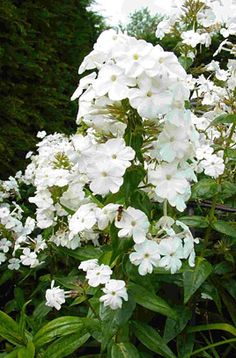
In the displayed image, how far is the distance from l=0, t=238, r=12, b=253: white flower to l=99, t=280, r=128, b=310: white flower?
930mm

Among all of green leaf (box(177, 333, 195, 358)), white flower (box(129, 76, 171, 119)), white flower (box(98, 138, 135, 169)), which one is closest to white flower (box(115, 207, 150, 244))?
white flower (box(98, 138, 135, 169))

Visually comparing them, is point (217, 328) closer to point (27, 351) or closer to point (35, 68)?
point (27, 351)

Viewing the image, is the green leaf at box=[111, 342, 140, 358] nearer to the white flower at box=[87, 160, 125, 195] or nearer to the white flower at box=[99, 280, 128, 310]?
the white flower at box=[99, 280, 128, 310]

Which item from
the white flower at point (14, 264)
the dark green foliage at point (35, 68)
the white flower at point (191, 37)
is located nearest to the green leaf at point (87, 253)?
the white flower at point (14, 264)

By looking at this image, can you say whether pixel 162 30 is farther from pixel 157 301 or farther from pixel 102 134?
pixel 157 301

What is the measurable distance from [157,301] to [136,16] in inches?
793

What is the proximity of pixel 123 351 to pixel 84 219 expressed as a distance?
1.24ft

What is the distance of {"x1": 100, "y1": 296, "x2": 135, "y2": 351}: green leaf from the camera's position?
1.40 meters

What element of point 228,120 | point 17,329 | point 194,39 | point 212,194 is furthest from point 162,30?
point 17,329

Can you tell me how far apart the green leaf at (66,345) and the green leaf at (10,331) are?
10 centimetres

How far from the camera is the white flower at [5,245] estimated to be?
7.14 ft

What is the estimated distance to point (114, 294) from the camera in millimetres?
1330

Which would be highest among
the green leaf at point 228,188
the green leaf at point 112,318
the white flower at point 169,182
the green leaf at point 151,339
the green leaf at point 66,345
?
the white flower at point 169,182

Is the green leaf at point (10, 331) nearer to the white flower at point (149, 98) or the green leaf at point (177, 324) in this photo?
the green leaf at point (177, 324)
